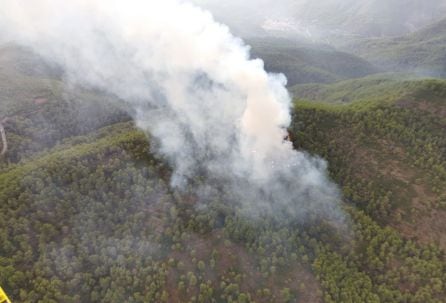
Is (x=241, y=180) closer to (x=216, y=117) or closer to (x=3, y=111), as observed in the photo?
(x=216, y=117)

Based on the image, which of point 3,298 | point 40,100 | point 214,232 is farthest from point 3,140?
point 214,232

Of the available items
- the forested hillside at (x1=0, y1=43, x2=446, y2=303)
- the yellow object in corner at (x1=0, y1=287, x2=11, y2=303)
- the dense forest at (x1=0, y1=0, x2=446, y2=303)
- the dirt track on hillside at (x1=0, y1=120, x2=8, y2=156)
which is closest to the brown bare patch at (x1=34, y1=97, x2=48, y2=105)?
the dirt track on hillside at (x1=0, y1=120, x2=8, y2=156)

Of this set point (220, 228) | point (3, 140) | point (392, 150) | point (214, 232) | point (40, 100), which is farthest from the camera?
point (40, 100)

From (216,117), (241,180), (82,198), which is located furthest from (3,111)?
(241,180)

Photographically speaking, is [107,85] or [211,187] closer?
[211,187]

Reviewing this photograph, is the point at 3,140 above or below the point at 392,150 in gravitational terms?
below

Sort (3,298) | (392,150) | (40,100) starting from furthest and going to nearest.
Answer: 1. (40,100)
2. (392,150)
3. (3,298)

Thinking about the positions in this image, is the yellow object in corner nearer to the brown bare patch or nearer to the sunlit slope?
the sunlit slope

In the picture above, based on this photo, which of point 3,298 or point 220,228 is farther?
point 220,228

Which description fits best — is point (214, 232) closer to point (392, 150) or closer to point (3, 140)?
point (392, 150)
